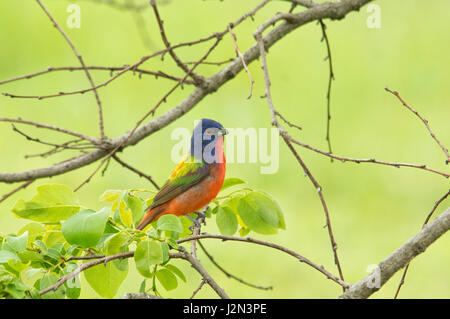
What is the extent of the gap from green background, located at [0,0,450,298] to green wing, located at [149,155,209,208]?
278cm

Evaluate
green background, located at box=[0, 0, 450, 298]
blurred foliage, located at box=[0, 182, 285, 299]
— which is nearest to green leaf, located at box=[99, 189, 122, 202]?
blurred foliage, located at box=[0, 182, 285, 299]

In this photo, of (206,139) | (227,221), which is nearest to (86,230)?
(227,221)

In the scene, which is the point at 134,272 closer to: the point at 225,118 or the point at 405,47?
the point at 225,118

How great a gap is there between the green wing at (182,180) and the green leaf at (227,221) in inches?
12.3

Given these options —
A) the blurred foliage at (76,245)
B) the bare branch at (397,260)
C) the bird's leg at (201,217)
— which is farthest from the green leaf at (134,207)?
the bird's leg at (201,217)

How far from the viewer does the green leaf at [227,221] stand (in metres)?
2.07

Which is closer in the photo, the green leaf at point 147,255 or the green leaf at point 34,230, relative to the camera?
the green leaf at point 147,255

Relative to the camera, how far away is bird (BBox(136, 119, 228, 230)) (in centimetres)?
238

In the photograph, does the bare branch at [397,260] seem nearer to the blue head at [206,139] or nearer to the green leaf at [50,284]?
the green leaf at [50,284]

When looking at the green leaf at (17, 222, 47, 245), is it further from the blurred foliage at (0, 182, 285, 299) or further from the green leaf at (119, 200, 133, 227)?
the green leaf at (119, 200, 133, 227)

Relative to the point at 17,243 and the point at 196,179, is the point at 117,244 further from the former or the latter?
the point at 196,179

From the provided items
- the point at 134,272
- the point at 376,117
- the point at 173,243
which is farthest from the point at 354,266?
the point at 173,243

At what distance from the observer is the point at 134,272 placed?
5.68m

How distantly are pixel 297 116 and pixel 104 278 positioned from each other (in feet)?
19.1
